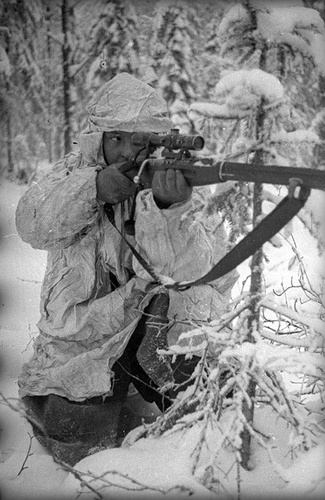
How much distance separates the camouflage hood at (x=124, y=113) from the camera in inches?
117

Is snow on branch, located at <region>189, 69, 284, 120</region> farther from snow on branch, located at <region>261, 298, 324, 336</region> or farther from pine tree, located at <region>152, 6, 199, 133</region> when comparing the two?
pine tree, located at <region>152, 6, 199, 133</region>

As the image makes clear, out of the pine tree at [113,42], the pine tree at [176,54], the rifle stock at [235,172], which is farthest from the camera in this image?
the pine tree at [113,42]

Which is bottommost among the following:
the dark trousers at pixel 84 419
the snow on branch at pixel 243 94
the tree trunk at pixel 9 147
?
the tree trunk at pixel 9 147

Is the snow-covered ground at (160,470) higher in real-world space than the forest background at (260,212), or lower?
lower

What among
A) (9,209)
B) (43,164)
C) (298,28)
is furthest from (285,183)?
(43,164)

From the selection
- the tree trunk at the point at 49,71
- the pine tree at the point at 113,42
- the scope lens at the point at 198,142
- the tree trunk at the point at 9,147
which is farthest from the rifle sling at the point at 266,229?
the tree trunk at the point at 9,147

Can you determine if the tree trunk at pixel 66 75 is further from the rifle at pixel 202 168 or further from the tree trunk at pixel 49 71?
the rifle at pixel 202 168

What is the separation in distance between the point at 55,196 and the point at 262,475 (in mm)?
1798

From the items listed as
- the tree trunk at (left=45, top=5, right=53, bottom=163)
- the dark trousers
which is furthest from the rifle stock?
the tree trunk at (left=45, top=5, right=53, bottom=163)

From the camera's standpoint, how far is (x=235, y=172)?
202cm

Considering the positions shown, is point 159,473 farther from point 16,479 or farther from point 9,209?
point 9,209

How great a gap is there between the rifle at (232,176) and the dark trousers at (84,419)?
799 mm

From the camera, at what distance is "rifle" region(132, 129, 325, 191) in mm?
1796

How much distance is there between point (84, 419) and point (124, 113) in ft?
5.97
